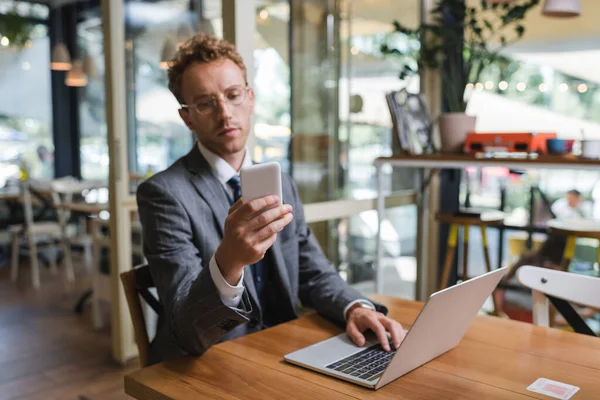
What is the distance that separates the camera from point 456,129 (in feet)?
10.2

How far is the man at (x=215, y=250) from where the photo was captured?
3.61 ft

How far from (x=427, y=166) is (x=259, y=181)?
2122 mm

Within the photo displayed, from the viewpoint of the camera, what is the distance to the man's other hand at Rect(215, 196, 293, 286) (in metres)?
0.94

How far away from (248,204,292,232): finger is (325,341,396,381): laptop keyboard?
0.29m

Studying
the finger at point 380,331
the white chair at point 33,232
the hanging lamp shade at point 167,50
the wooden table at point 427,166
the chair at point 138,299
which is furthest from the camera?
the white chair at point 33,232

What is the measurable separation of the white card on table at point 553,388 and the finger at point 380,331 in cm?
28

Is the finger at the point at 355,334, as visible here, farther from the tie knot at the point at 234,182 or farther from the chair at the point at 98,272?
the chair at the point at 98,272

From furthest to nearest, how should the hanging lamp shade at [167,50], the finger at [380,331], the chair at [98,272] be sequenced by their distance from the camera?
1. the chair at [98,272]
2. the hanging lamp shade at [167,50]
3. the finger at [380,331]

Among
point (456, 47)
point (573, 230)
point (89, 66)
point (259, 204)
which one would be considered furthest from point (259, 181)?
point (89, 66)

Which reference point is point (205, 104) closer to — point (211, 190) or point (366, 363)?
point (211, 190)

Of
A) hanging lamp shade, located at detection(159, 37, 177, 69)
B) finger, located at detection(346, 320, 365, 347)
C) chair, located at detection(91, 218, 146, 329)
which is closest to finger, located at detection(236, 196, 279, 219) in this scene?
finger, located at detection(346, 320, 365, 347)

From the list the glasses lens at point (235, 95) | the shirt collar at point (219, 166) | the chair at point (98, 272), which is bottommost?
the chair at point (98, 272)

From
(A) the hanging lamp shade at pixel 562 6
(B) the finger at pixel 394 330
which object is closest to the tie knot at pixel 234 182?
(B) the finger at pixel 394 330

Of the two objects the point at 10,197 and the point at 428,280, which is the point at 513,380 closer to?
the point at 428,280
